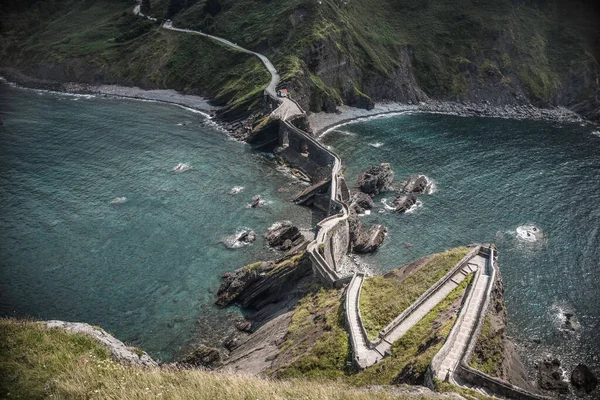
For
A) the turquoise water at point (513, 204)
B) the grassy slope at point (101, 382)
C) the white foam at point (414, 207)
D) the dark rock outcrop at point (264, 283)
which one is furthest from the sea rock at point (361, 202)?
the grassy slope at point (101, 382)

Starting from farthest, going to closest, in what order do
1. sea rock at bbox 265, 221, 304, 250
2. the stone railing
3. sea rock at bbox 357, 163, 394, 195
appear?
sea rock at bbox 357, 163, 394, 195 < sea rock at bbox 265, 221, 304, 250 < the stone railing

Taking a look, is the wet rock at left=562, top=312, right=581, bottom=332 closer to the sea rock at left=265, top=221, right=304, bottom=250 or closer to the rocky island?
the rocky island

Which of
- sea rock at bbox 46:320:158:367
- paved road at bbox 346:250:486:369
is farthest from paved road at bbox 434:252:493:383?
sea rock at bbox 46:320:158:367

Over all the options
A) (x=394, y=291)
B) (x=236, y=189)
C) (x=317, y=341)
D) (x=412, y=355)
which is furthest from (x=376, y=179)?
(x=412, y=355)

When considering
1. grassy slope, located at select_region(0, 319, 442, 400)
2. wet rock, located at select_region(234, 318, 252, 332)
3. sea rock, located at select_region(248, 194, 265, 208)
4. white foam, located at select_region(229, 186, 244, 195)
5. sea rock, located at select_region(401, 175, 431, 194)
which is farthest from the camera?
sea rock, located at select_region(401, 175, 431, 194)

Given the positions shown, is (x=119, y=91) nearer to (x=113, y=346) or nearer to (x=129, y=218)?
(x=129, y=218)

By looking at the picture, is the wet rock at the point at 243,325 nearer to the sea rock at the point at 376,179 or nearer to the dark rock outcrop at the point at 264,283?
the dark rock outcrop at the point at 264,283
